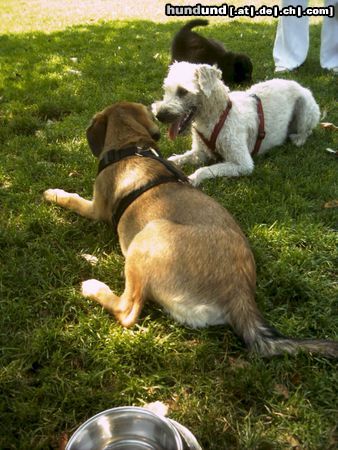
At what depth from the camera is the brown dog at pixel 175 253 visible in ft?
8.97

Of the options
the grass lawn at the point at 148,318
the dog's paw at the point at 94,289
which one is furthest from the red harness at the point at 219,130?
the dog's paw at the point at 94,289

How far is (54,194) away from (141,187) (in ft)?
3.52

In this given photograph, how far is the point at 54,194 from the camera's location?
4207 mm

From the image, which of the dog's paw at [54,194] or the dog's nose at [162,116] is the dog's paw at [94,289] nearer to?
the dog's paw at [54,194]

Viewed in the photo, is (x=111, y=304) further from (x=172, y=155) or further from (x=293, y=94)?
(x=293, y=94)

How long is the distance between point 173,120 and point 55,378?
3109 millimetres

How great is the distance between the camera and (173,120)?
194 inches

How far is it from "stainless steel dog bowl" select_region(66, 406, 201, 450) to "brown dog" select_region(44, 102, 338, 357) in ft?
2.44

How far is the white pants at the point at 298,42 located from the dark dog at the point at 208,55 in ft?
4.24

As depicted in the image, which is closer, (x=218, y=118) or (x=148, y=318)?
(x=148, y=318)

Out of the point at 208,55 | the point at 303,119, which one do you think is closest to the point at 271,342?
the point at 303,119

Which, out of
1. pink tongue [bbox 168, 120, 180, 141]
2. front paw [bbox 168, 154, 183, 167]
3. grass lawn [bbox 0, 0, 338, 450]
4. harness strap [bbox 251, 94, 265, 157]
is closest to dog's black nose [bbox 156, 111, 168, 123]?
pink tongue [bbox 168, 120, 180, 141]

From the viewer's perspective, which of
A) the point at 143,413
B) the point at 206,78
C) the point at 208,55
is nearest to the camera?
the point at 143,413

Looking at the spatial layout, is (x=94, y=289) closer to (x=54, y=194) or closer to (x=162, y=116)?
(x=54, y=194)
